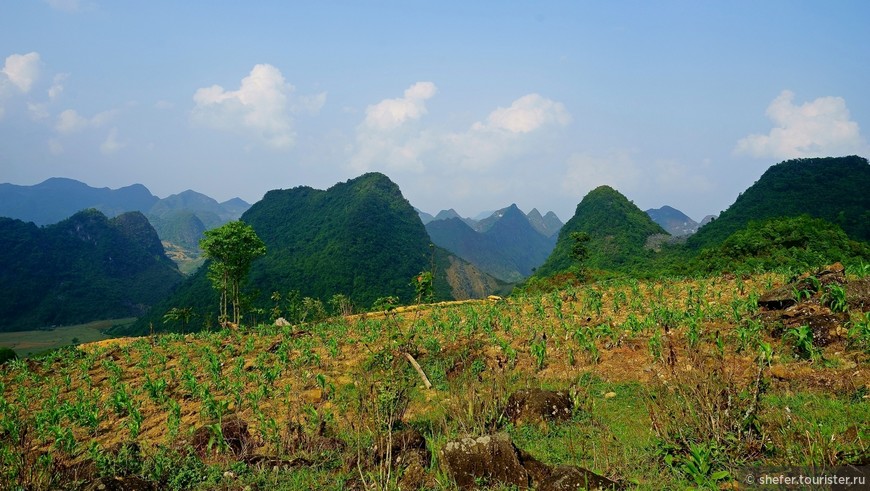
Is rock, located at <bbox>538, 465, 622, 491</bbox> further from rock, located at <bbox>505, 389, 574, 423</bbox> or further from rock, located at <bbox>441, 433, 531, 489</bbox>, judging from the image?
rock, located at <bbox>505, 389, 574, 423</bbox>

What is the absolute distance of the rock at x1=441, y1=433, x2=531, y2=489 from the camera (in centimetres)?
543

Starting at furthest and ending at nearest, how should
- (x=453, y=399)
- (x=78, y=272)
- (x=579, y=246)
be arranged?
(x=78, y=272) → (x=579, y=246) → (x=453, y=399)

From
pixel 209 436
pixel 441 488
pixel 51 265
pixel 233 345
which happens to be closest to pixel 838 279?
pixel 441 488

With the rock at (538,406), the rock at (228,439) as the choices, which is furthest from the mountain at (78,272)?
the rock at (538,406)

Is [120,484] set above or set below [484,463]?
above

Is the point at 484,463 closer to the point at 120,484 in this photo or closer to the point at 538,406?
the point at 538,406

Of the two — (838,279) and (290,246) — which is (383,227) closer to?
(290,246)

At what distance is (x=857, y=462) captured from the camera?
4.62 m

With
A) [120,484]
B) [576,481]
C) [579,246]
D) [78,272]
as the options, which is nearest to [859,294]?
[576,481]

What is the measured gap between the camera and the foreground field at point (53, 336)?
2694 inches

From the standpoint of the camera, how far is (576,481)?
4.89m

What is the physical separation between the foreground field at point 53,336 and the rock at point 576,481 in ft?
259

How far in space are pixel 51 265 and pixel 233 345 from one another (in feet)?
462

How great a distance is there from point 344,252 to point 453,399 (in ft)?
275
